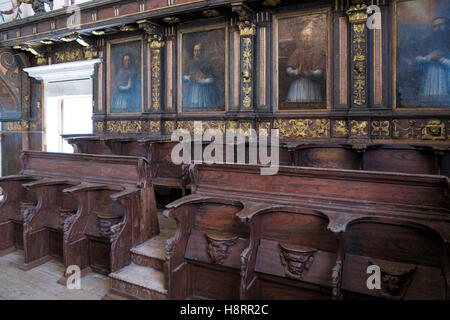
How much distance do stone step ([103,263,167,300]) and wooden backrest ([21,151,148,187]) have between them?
0.83 meters

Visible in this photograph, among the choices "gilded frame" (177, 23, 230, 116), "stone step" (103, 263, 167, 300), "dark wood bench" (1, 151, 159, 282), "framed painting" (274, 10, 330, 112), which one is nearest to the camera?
"stone step" (103, 263, 167, 300)

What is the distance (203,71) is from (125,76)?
82.5 inches

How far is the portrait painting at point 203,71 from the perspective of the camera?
6105 millimetres

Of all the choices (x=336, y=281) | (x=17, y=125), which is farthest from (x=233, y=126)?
(x=17, y=125)

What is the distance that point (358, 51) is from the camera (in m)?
4.96

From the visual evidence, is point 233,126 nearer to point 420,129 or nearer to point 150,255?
point 420,129

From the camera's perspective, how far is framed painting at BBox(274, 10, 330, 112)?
5.25m

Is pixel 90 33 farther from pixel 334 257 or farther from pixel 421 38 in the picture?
pixel 334 257

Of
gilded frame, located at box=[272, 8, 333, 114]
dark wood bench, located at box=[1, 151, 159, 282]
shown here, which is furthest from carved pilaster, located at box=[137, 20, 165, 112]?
dark wood bench, located at box=[1, 151, 159, 282]

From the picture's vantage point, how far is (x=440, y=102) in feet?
14.8

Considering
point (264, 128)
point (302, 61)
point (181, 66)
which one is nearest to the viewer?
point (302, 61)

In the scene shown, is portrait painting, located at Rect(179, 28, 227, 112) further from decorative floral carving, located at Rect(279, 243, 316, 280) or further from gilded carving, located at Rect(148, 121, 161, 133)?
decorative floral carving, located at Rect(279, 243, 316, 280)
